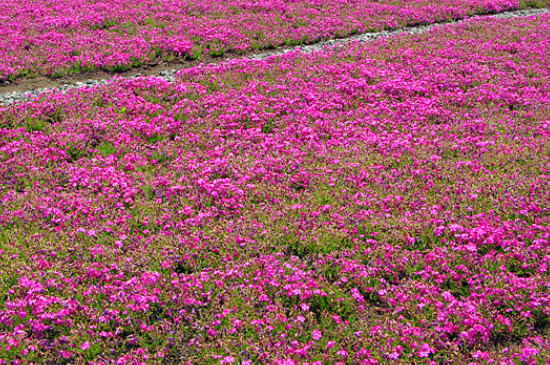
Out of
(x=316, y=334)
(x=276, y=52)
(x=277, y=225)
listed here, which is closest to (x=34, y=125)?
(x=277, y=225)

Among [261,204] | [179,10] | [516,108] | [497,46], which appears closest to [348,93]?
[516,108]

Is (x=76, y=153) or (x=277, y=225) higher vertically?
(x=277, y=225)

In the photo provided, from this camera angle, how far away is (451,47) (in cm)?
2128

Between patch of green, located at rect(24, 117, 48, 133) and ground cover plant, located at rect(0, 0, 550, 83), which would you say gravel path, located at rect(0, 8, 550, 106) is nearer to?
ground cover plant, located at rect(0, 0, 550, 83)

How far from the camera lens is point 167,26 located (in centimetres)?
2423

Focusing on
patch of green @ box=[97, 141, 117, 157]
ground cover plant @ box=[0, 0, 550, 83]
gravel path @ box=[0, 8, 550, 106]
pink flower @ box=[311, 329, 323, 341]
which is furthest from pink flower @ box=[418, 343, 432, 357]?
ground cover plant @ box=[0, 0, 550, 83]

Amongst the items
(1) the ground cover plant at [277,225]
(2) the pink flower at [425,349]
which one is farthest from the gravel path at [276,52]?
(2) the pink flower at [425,349]

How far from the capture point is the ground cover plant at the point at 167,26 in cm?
2028

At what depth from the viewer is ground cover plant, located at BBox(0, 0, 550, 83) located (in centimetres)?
2028

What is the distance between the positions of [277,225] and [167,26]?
58.0ft

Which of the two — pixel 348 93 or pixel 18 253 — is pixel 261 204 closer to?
pixel 18 253

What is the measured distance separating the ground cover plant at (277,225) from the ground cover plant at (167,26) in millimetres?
5023

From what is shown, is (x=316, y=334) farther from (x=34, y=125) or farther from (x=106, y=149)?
(x=34, y=125)

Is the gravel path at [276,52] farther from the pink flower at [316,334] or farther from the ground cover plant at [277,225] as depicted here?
the pink flower at [316,334]
